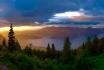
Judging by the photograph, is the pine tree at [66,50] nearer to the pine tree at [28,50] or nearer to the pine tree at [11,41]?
the pine tree at [28,50]

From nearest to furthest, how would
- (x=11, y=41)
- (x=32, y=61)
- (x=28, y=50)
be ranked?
(x=32, y=61) < (x=11, y=41) < (x=28, y=50)

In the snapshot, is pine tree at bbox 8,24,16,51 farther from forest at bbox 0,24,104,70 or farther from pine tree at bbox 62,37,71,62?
pine tree at bbox 62,37,71,62

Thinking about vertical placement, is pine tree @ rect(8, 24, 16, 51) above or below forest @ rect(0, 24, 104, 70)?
above

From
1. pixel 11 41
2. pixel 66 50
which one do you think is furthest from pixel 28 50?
pixel 11 41

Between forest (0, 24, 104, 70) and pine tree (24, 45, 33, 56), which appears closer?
forest (0, 24, 104, 70)

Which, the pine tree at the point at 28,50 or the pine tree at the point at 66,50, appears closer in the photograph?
the pine tree at the point at 66,50

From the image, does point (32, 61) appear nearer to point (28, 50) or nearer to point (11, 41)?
point (11, 41)

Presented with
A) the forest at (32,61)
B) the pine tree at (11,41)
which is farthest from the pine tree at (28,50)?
the pine tree at (11,41)

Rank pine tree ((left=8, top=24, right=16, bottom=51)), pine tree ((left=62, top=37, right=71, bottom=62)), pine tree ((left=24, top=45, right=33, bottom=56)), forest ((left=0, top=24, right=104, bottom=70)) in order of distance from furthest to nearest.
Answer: pine tree ((left=24, top=45, right=33, bottom=56))
pine tree ((left=62, top=37, right=71, bottom=62))
pine tree ((left=8, top=24, right=16, bottom=51))
forest ((left=0, top=24, right=104, bottom=70))

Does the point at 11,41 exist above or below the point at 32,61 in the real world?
above

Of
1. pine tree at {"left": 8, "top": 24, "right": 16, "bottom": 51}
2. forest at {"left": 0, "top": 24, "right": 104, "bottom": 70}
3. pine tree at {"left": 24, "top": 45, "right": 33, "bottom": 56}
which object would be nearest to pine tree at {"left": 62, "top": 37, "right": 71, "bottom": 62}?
forest at {"left": 0, "top": 24, "right": 104, "bottom": 70}

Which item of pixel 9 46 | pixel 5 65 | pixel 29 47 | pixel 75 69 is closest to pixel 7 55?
pixel 5 65

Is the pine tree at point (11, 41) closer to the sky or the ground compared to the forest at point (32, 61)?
closer to the sky

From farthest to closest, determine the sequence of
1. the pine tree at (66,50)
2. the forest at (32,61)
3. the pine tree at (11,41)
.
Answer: the pine tree at (66,50), the pine tree at (11,41), the forest at (32,61)
